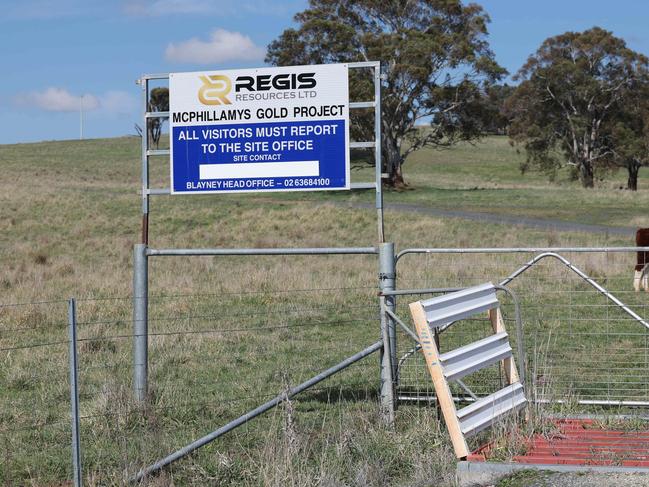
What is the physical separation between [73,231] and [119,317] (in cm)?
2010

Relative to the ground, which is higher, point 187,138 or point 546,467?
point 187,138

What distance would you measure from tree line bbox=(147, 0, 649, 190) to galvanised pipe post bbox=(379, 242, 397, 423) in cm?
3971

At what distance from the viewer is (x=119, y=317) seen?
13398 mm

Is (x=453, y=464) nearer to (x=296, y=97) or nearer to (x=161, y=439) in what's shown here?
(x=161, y=439)

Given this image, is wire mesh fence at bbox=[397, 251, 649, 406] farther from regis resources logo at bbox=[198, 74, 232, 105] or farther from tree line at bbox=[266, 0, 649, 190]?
tree line at bbox=[266, 0, 649, 190]

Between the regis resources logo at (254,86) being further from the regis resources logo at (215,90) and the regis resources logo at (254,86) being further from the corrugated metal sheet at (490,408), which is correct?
the corrugated metal sheet at (490,408)

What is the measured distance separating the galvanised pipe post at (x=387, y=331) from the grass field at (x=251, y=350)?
21cm

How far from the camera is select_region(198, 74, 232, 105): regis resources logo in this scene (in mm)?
8039

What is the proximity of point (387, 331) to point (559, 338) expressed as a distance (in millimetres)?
4364

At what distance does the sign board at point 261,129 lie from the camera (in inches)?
311

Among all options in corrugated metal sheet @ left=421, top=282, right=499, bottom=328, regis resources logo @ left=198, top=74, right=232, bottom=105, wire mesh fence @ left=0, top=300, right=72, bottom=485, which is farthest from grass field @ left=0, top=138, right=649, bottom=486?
regis resources logo @ left=198, top=74, right=232, bottom=105

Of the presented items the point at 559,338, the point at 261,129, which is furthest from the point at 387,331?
the point at 559,338

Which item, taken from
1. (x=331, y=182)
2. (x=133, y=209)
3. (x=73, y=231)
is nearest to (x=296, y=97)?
(x=331, y=182)

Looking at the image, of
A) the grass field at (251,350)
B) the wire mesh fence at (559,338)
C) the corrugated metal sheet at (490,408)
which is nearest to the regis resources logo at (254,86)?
the grass field at (251,350)
